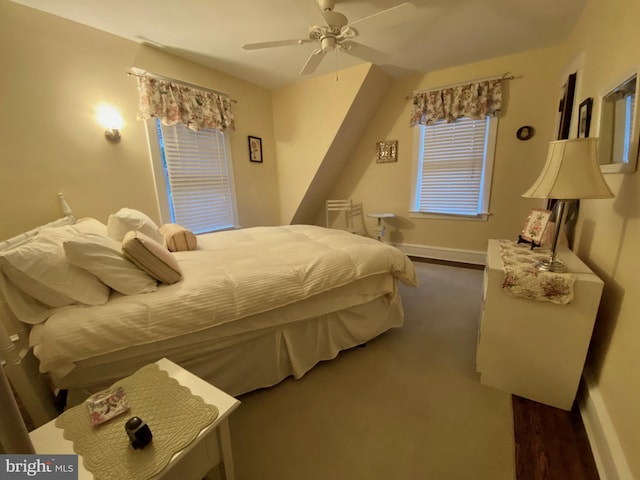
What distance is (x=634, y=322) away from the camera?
1.08m

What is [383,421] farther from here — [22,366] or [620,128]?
[620,128]

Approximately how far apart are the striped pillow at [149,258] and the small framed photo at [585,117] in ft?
9.37

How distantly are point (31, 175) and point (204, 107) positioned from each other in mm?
1714

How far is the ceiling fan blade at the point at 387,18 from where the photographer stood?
63.5 inches

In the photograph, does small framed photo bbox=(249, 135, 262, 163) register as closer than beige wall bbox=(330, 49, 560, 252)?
No

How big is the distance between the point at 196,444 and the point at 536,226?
6.76 ft

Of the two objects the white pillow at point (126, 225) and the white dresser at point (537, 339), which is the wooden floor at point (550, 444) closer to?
the white dresser at point (537, 339)

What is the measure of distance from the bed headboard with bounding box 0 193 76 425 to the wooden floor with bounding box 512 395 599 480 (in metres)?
2.01

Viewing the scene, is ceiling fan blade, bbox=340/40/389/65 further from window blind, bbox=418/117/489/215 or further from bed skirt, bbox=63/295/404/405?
bed skirt, bbox=63/295/404/405

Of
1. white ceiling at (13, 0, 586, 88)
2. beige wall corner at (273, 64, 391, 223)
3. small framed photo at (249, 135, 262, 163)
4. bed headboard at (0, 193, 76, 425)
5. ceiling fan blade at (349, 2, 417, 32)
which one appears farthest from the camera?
small framed photo at (249, 135, 262, 163)

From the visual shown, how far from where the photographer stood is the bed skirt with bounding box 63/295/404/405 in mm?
1172

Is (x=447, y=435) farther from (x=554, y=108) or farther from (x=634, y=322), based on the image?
(x=554, y=108)

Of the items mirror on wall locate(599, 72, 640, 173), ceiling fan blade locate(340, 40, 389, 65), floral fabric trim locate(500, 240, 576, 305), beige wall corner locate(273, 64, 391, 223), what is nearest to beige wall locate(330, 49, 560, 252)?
beige wall corner locate(273, 64, 391, 223)

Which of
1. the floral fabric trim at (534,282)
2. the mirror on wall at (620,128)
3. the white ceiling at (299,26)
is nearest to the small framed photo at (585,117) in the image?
the mirror on wall at (620,128)
